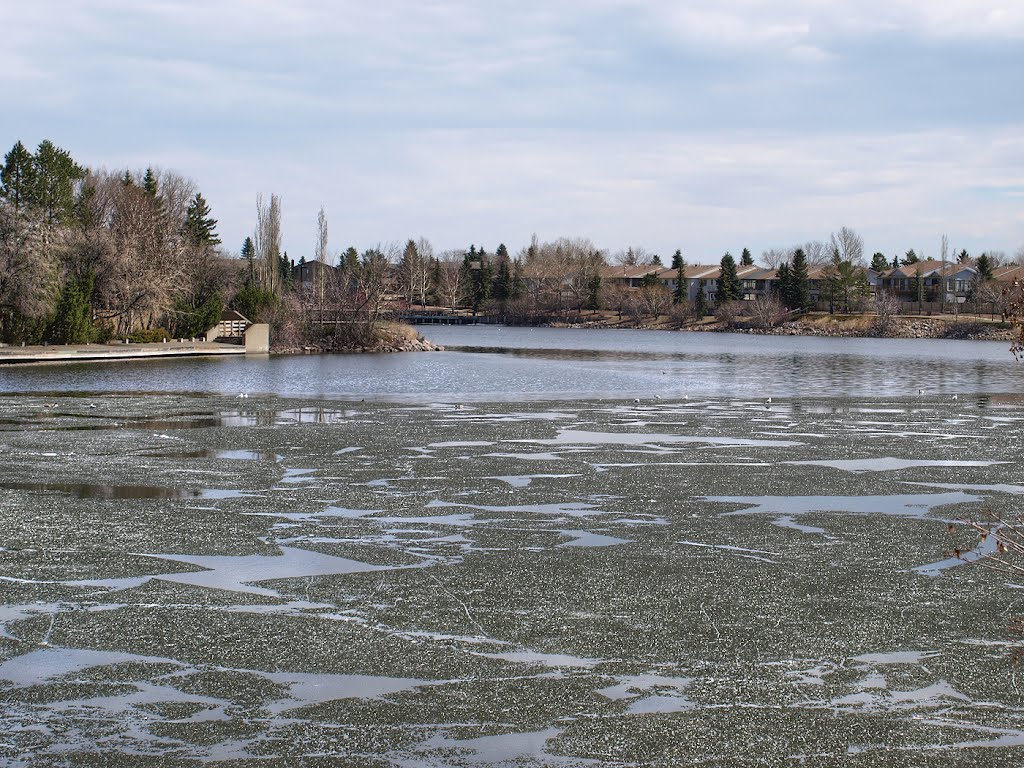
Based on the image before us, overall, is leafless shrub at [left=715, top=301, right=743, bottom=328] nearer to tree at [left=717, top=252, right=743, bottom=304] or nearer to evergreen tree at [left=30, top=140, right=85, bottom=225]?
tree at [left=717, top=252, right=743, bottom=304]

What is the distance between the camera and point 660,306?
159375 millimetres

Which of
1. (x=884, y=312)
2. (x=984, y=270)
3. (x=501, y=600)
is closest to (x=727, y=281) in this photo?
(x=884, y=312)

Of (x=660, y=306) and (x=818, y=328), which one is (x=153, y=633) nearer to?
(x=818, y=328)

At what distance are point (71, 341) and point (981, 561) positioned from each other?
5487cm

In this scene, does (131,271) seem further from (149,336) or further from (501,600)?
(501,600)

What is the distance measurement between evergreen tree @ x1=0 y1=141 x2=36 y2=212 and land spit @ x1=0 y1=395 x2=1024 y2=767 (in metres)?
59.8

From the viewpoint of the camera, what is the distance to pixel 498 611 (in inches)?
404

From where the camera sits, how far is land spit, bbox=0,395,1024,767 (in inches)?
292

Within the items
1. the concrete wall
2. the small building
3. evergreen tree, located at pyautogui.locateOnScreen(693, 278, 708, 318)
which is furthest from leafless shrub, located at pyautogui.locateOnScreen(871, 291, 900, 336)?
the concrete wall

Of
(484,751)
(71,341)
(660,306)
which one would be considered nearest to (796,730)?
(484,751)

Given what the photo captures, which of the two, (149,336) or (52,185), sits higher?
(52,185)

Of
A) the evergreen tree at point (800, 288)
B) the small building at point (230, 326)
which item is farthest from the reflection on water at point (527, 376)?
the evergreen tree at point (800, 288)

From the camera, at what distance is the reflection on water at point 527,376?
126 ft

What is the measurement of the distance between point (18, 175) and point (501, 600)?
242 ft
